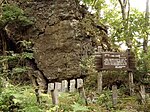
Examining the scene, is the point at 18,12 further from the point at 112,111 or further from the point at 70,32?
the point at 112,111

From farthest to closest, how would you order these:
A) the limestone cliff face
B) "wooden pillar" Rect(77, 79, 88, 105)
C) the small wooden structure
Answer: the limestone cliff face, the small wooden structure, "wooden pillar" Rect(77, 79, 88, 105)

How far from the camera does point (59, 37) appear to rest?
12492 millimetres

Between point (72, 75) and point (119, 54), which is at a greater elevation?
point (119, 54)

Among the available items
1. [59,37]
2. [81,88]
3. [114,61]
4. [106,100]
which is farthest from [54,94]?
[59,37]

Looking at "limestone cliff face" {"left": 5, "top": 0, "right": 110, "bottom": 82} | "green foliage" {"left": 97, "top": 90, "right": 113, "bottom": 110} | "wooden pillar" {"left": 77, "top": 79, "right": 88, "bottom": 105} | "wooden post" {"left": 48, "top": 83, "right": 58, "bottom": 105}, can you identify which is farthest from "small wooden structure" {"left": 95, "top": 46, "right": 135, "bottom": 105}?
"wooden post" {"left": 48, "top": 83, "right": 58, "bottom": 105}

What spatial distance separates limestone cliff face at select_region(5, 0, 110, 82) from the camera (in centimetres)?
1222

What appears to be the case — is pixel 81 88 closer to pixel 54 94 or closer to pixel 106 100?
pixel 54 94

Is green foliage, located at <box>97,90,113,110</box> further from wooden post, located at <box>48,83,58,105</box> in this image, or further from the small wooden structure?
wooden post, located at <box>48,83,58,105</box>

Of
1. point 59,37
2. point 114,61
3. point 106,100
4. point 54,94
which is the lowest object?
point 106,100

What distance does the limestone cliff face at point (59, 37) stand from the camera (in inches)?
481

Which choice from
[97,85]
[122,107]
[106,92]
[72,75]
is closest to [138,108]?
[122,107]

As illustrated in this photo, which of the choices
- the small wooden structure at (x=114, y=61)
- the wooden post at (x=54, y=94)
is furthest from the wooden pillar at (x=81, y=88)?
the small wooden structure at (x=114, y=61)

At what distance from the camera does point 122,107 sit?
848 cm

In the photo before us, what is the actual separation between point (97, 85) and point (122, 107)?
2.25m
